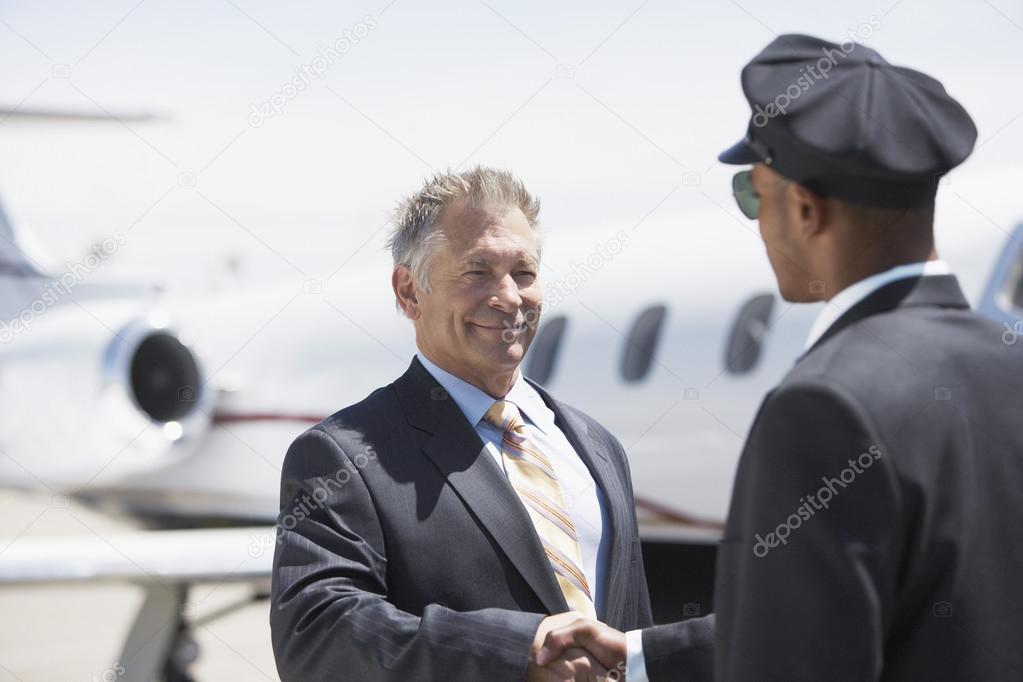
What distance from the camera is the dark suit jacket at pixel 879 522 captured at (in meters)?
1.59

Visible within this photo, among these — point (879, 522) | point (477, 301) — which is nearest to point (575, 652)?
point (477, 301)

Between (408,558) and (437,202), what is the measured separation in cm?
90

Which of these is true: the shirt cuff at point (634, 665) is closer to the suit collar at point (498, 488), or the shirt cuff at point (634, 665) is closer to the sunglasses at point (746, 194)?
the suit collar at point (498, 488)

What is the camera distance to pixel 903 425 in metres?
1.62

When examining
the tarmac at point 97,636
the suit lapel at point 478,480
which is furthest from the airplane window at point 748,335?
the suit lapel at point 478,480

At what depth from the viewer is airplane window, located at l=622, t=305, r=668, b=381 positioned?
28.0 feet

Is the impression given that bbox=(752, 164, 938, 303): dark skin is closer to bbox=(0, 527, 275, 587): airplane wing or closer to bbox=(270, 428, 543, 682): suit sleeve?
bbox=(270, 428, 543, 682): suit sleeve

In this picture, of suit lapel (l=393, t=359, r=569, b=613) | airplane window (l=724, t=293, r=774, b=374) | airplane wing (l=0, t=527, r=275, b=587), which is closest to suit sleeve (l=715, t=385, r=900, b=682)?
suit lapel (l=393, t=359, r=569, b=613)

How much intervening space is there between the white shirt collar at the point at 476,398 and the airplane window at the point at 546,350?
19.9ft

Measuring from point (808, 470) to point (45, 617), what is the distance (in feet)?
42.2

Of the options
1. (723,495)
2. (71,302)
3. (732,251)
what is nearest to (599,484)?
(723,495)

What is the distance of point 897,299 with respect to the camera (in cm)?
179

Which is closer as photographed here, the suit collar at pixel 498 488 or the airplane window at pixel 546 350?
the suit collar at pixel 498 488

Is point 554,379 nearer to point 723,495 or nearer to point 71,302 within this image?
point 723,495
